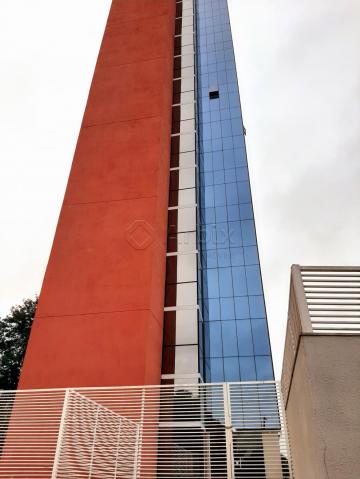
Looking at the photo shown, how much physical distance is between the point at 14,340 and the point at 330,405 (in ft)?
76.4

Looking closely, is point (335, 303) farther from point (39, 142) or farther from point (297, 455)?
point (39, 142)

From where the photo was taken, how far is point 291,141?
26.2 m

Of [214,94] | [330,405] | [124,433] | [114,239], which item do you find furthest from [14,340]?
[214,94]

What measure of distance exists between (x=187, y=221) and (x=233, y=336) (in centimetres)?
1069

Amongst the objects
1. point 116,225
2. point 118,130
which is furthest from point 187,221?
point 118,130

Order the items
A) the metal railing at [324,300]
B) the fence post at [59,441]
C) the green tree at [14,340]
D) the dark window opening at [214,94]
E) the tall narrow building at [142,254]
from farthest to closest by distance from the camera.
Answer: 1. the dark window opening at [214,94]
2. the green tree at [14,340]
3. the tall narrow building at [142,254]
4. the fence post at [59,441]
5. the metal railing at [324,300]

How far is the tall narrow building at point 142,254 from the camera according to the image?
11.6 m

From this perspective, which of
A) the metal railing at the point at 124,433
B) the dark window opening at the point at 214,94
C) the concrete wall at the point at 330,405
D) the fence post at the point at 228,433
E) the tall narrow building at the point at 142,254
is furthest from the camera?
the dark window opening at the point at 214,94

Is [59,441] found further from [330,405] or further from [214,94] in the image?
[214,94]

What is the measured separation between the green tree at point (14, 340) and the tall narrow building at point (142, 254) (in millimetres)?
11177

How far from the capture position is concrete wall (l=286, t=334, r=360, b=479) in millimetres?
4227

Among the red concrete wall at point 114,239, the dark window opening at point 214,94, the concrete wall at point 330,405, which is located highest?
the dark window opening at point 214,94

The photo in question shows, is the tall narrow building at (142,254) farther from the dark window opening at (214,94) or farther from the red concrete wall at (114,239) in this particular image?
the dark window opening at (214,94)

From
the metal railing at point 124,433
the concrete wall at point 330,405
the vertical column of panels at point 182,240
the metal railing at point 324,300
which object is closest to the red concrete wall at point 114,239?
the vertical column of panels at point 182,240
